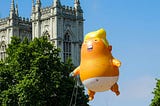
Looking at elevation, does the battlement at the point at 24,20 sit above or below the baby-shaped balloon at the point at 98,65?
above

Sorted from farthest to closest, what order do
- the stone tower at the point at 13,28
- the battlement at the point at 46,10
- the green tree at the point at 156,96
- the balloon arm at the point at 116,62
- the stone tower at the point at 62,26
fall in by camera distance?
the stone tower at the point at 13,28 → the battlement at the point at 46,10 → the stone tower at the point at 62,26 → the green tree at the point at 156,96 → the balloon arm at the point at 116,62

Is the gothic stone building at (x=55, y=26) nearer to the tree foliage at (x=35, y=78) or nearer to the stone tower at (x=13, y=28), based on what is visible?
the stone tower at (x=13, y=28)

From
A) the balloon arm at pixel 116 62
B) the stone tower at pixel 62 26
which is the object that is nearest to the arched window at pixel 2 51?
the stone tower at pixel 62 26

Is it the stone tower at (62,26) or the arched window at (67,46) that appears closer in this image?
the stone tower at (62,26)

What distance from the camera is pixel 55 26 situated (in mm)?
85688

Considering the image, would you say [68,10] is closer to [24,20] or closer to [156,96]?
[24,20]

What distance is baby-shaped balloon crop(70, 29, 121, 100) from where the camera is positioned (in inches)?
1107

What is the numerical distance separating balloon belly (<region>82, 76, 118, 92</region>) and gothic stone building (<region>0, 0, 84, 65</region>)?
55.9m

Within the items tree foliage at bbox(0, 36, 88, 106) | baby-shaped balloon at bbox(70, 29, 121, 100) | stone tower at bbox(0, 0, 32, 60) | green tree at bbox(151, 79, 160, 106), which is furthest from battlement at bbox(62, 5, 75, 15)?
baby-shaped balloon at bbox(70, 29, 121, 100)

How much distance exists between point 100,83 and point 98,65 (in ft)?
2.89

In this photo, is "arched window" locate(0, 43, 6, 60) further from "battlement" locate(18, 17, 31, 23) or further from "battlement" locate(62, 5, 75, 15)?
"battlement" locate(62, 5, 75, 15)

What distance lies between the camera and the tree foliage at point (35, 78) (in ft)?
180

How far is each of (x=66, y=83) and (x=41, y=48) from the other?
4.45 metres

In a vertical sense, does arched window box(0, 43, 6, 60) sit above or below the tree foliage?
above
